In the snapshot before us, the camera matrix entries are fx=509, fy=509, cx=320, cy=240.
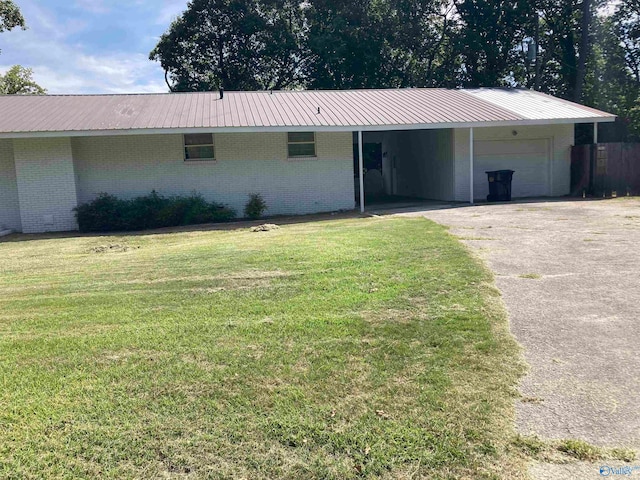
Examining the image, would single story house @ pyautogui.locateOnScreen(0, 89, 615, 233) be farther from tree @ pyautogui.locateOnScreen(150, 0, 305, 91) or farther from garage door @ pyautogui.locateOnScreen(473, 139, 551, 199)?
tree @ pyautogui.locateOnScreen(150, 0, 305, 91)

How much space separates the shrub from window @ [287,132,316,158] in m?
1.80

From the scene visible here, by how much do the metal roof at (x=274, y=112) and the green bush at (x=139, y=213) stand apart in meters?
2.05

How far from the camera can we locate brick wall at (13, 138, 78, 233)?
14.4m

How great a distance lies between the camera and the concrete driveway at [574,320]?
10.4 feet

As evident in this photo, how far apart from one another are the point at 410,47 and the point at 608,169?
56.9 ft

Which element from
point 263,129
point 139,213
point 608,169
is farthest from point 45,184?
point 608,169

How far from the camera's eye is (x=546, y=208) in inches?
560

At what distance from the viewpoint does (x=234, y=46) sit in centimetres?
3362

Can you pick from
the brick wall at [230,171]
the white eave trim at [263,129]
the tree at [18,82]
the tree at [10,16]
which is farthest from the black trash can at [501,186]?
the tree at [18,82]

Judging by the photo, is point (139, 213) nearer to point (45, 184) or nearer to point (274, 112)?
point (45, 184)

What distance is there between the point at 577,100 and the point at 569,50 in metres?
3.76

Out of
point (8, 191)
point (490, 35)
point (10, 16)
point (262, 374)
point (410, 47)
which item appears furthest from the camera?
point (410, 47)

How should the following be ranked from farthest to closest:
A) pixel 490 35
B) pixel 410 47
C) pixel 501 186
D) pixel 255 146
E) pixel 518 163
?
1. pixel 410 47
2. pixel 490 35
3. pixel 518 163
4. pixel 501 186
5. pixel 255 146

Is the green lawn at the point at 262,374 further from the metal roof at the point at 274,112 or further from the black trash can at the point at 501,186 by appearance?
the black trash can at the point at 501,186
